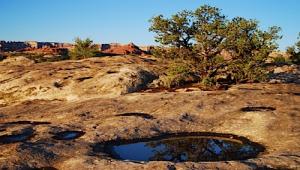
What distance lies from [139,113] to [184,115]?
152 inches

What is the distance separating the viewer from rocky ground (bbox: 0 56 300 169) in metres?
20.7

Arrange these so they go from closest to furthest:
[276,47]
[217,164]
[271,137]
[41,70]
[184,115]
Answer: [217,164] < [271,137] < [184,115] < [276,47] < [41,70]

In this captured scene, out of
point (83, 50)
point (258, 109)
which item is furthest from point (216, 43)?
point (83, 50)

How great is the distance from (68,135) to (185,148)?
8.05 metres

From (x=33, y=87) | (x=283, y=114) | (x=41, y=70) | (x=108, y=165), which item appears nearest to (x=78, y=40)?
(x=41, y=70)

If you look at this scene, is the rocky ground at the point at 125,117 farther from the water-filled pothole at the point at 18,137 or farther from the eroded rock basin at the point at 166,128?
the water-filled pothole at the point at 18,137

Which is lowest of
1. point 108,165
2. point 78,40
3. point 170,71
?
point 108,165

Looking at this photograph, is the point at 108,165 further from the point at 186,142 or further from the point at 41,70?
the point at 41,70

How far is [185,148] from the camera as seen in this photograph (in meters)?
24.4

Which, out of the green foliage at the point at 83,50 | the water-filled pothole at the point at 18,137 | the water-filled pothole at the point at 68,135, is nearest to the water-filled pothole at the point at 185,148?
the water-filled pothole at the point at 68,135

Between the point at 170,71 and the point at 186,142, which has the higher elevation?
the point at 170,71

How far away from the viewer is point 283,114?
30.0 m

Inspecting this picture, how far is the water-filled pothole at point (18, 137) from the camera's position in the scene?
83.1ft

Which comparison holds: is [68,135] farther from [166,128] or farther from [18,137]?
[166,128]
